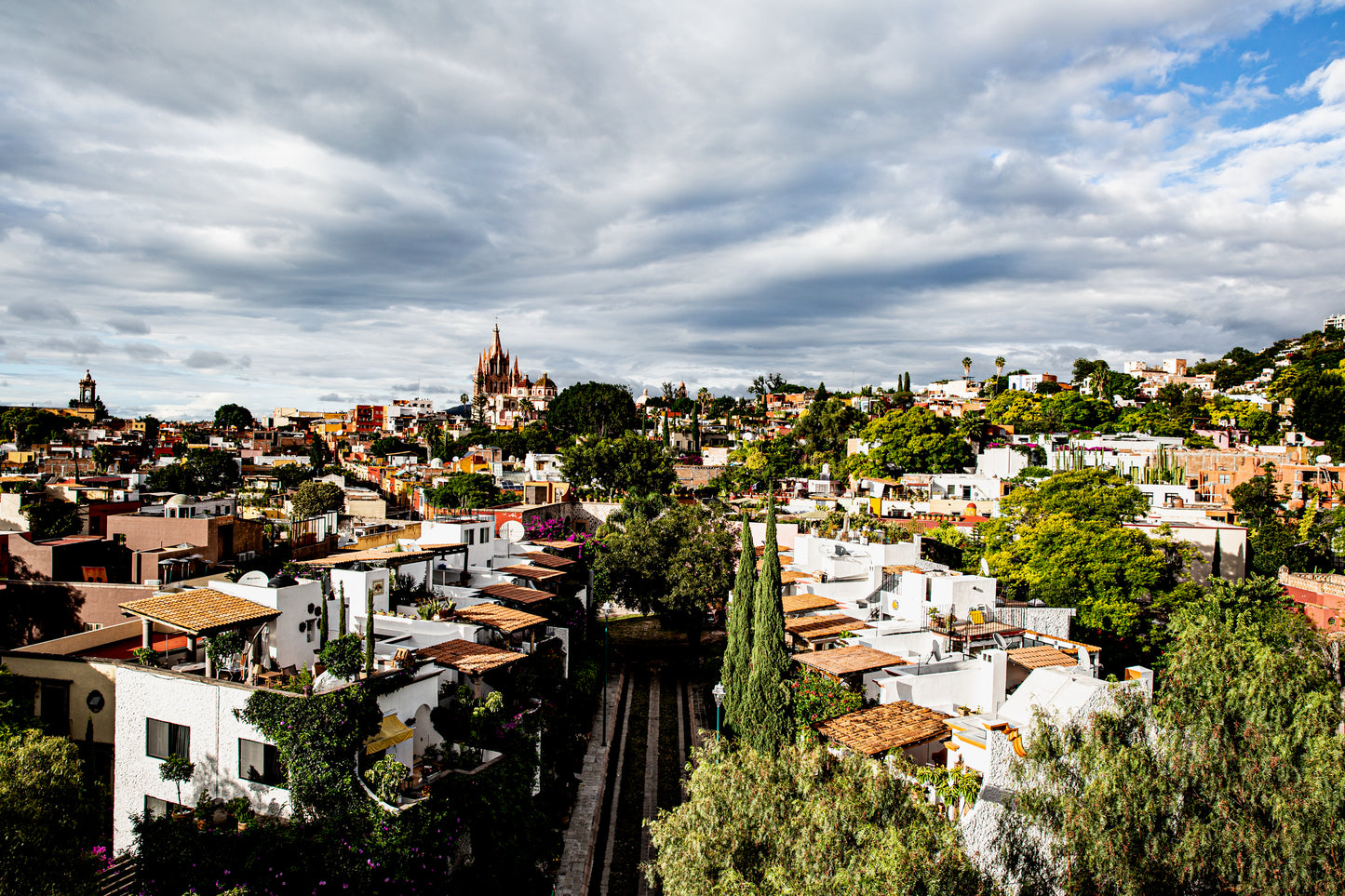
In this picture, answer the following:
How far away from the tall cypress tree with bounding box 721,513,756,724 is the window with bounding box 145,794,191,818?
11445mm

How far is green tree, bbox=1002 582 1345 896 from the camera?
8.95 m

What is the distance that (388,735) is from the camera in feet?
42.4

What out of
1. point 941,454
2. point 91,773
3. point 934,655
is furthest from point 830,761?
point 941,454

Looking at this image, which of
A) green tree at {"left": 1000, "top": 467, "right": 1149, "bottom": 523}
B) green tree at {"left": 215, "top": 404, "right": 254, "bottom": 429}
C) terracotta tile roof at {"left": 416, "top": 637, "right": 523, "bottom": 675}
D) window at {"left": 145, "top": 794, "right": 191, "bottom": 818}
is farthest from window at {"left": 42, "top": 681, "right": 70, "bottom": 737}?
green tree at {"left": 215, "top": 404, "right": 254, "bottom": 429}

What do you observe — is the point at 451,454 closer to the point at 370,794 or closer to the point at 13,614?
the point at 13,614

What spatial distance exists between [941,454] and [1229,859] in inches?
1908

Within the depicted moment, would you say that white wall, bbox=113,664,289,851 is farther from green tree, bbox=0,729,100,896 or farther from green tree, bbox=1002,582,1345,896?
green tree, bbox=1002,582,1345,896

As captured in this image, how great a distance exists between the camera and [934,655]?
1916 centimetres

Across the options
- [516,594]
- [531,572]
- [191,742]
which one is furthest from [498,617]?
[191,742]

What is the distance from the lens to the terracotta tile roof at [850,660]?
1716cm

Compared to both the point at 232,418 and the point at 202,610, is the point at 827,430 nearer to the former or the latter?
the point at 202,610

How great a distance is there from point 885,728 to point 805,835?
6592mm

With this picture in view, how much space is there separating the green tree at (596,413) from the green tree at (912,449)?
34.7 m

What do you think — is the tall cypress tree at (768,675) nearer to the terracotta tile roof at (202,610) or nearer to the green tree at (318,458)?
the terracotta tile roof at (202,610)
